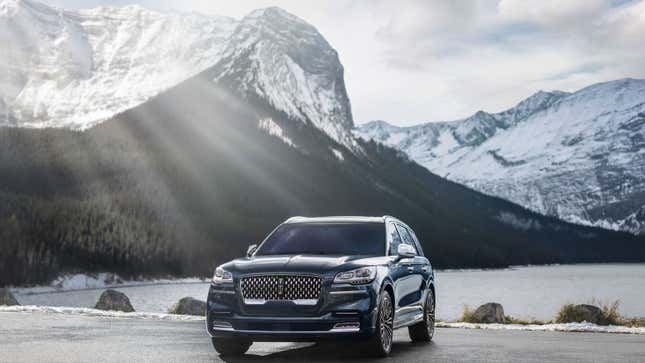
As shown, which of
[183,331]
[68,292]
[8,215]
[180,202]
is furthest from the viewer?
[180,202]

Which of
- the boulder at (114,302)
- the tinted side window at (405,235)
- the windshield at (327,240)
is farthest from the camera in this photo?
the boulder at (114,302)

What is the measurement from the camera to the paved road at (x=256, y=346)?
13.2 meters

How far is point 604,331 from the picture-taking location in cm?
1886

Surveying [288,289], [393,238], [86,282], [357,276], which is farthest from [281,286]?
[86,282]

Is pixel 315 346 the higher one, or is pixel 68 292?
pixel 315 346

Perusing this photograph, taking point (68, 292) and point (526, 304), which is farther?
point (68, 292)

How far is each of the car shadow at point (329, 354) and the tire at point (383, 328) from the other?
0.55 feet

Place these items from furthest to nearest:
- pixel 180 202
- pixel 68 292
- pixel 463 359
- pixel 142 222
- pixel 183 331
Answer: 1. pixel 180 202
2. pixel 142 222
3. pixel 68 292
4. pixel 183 331
5. pixel 463 359

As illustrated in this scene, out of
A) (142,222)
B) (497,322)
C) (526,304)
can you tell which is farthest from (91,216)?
(497,322)

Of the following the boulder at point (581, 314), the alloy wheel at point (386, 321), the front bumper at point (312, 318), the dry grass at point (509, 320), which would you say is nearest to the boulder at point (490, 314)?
the dry grass at point (509, 320)

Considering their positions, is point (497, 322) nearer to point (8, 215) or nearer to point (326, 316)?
point (326, 316)

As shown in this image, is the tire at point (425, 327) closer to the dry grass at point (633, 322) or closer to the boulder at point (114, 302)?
the dry grass at point (633, 322)

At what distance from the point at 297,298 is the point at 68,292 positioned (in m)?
123

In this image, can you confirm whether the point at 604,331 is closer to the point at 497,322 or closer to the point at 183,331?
the point at 497,322
